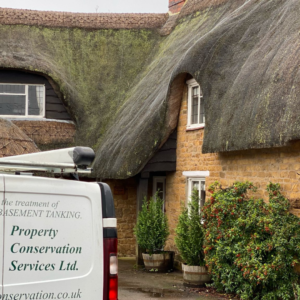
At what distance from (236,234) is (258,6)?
5.11 meters

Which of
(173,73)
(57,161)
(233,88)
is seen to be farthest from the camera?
(173,73)

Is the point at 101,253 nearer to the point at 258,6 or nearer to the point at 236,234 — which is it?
the point at 236,234

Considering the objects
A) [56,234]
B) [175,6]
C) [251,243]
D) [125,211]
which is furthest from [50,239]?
[175,6]

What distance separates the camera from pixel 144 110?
48.7 feet

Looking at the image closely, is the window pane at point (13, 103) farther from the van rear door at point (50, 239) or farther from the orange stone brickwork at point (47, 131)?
the van rear door at point (50, 239)

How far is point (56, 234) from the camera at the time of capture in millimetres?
4340

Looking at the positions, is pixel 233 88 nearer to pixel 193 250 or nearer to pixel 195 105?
pixel 195 105

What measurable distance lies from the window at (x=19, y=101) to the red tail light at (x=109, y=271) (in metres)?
13.7

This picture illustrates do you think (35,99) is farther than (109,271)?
Yes

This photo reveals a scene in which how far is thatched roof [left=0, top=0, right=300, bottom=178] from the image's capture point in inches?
375

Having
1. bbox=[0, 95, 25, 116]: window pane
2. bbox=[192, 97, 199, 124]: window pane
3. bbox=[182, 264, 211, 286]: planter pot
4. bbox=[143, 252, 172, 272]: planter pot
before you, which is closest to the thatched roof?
bbox=[192, 97, 199, 124]: window pane

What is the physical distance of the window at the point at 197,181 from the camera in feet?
40.9

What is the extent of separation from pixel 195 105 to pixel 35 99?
682cm

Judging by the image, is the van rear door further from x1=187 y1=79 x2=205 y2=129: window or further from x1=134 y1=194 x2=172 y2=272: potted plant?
x1=134 y1=194 x2=172 y2=272: potted plant
